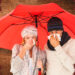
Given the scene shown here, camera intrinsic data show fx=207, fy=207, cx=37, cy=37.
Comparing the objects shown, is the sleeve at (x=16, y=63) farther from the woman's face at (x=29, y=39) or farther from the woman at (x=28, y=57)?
the woman's face at (x=29, y=39)

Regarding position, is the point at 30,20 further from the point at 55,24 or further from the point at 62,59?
the point at 62,59

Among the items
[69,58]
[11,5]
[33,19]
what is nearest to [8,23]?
[33,19]

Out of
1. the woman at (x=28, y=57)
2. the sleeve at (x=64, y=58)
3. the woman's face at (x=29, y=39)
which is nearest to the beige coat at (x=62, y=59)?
the sleeve at (x=64, y=58)

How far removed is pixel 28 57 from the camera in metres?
2.47

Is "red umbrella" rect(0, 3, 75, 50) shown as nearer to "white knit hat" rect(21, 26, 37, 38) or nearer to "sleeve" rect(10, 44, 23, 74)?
"white knit hat" rect(21, 26, 37, 38)

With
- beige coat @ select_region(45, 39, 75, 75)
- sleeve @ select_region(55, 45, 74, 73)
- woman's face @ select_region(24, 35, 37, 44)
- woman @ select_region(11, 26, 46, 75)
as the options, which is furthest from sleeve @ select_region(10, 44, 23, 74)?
sleeve @ select_region(55, 45, 74, 73)

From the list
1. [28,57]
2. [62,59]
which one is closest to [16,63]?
[28,57]

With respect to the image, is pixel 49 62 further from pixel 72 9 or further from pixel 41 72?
pixel 72 9

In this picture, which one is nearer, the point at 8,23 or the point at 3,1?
the point at 8,23

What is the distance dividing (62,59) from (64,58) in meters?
0.02

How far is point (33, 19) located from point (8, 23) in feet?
1.07

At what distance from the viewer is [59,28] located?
2.32m

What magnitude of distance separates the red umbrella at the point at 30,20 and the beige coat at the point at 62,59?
413mm

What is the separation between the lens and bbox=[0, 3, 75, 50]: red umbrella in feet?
7.46
